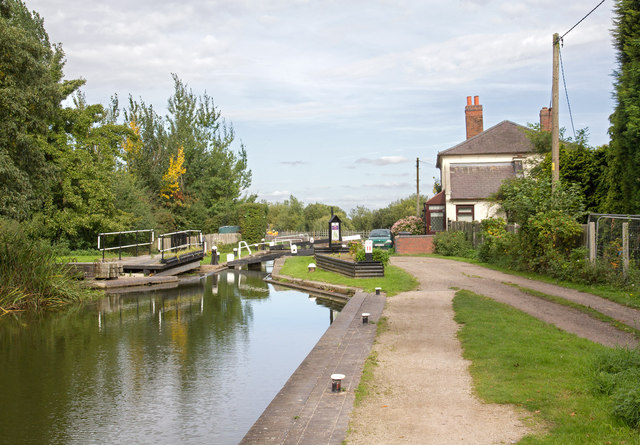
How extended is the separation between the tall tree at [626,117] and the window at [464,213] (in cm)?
1858

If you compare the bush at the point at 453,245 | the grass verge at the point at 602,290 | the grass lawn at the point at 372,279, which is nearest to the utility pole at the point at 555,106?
the grass verge at the point at 602,290

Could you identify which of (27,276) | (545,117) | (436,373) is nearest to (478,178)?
(545,117)

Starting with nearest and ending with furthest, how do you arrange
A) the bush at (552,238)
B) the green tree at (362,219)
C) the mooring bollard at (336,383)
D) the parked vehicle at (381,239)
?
the mooring bollard at (336,383) < the bush at (552,238) < the parked vehicle at (381,239) < the green tree at (362,219)

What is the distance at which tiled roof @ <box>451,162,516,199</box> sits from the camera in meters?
37.9

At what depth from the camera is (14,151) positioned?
20.8 meters

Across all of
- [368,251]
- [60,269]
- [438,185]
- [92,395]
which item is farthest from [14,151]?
[438,185]

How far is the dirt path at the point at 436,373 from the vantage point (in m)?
5.71

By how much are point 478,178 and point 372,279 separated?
21916mm

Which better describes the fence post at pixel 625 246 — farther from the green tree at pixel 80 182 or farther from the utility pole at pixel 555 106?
the green tree at pixel 80 182

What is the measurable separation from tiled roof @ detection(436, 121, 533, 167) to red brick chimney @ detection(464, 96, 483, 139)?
4.10 meters

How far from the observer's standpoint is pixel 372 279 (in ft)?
64.1

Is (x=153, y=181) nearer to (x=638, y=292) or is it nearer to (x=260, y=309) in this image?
(x=260, y=309)

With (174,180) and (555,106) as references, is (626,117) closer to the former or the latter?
(555,106)

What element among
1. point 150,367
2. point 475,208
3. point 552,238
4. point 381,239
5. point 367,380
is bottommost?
point 150,367
